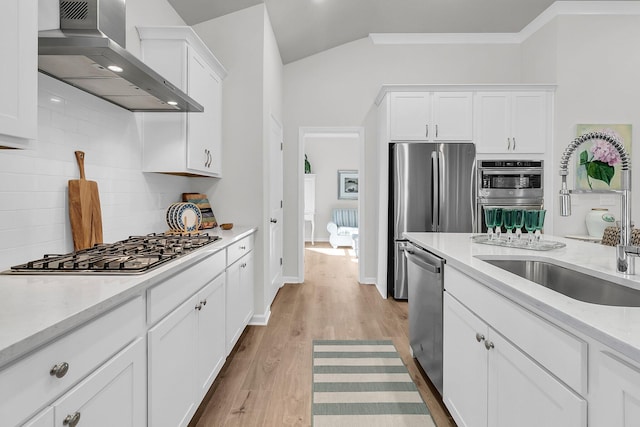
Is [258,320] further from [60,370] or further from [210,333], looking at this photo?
[60,370]

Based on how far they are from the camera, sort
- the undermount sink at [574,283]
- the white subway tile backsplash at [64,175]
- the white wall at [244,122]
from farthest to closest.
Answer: the white wall at [244,122] < the white subway tile backsplash at [64,175] < the undermount sink at [574,283]

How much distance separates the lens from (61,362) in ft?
2.91

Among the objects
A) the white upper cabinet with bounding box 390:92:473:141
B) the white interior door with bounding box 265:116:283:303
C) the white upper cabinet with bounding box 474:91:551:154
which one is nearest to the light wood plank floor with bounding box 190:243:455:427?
the white interior door with bounding box 265:116:283:303

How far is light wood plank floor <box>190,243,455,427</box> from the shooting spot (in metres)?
2.01

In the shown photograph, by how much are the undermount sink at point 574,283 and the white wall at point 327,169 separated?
7278 millimetres

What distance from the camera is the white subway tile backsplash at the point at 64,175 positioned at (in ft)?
4.92

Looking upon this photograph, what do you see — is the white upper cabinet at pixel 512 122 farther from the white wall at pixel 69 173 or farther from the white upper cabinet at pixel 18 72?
the white upper cabinet at pixel 18 72

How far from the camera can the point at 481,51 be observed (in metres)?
4.84

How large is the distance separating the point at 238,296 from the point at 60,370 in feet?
6.18

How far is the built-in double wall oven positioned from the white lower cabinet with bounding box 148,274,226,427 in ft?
10.2

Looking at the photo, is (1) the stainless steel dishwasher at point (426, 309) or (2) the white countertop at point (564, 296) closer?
(2) the white countertop at point (564, 296)

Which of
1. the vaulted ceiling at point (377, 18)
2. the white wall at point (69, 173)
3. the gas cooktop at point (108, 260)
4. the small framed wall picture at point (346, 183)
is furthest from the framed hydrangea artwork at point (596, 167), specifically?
the small framed wall picture at point (346, 183)

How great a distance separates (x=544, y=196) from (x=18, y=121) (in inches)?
177

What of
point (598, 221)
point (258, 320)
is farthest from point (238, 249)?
point (598, 221)
